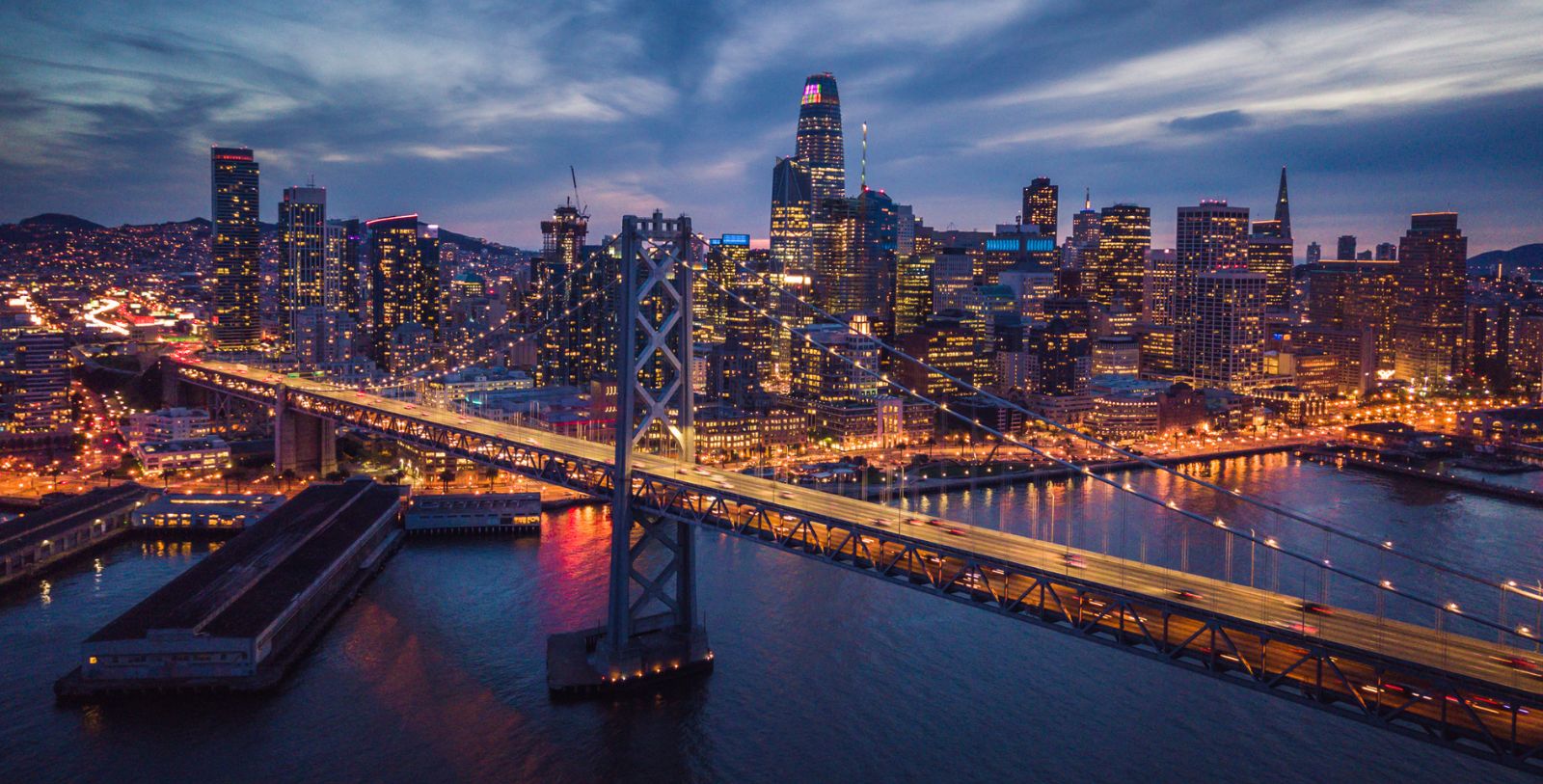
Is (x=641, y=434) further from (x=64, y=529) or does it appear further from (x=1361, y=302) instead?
(x=1361, y=302)

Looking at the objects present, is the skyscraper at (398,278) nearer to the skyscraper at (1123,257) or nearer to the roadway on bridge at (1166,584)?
the skyscraper at (1123,257)

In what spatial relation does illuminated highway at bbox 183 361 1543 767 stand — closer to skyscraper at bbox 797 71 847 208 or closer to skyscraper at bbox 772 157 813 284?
skyscraper at bbox 772 157 813 284

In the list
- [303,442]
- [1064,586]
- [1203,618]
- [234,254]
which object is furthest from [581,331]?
[1203,618]

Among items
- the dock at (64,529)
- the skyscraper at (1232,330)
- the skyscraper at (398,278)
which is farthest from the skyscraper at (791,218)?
the dock at (64,529)

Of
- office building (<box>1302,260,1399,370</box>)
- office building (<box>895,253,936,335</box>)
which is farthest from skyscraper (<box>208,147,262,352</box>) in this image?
office building (<box>1302,260,1399,370</box>)

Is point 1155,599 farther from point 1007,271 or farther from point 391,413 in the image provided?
point 1007,271

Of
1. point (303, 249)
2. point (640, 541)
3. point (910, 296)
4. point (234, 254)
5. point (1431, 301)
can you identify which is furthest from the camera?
point (303, 249)
